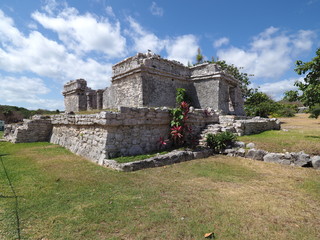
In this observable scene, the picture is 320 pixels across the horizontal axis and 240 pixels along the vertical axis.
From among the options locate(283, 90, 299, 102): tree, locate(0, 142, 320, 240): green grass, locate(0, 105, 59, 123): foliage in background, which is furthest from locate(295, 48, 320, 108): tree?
locate(0, 105, 59, 123): foliage in background

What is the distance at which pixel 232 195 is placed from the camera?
3922 mm

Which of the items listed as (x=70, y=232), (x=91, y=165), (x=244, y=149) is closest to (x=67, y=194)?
(x=70, y=232)

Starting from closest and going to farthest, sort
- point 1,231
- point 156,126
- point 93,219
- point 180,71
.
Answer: point 1,231, point 93,219, point 156,126, point 180,71

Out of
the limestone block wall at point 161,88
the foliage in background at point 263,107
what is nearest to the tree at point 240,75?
the foliage in background at point 263,107

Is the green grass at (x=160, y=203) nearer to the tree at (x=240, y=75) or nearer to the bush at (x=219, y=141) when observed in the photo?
the bush at (x=219, y=141)

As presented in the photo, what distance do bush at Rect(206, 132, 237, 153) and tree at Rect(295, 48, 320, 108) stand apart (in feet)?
12.9

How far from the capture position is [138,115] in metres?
7.26

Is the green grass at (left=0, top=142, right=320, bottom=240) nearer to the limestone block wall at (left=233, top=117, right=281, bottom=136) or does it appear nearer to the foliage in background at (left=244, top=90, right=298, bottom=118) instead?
the limestone block wall at (left=233, top=117, right=281, bottom=136)

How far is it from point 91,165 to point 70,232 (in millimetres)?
3672

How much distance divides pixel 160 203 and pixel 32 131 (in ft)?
35.6

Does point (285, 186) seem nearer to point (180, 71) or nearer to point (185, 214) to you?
point (185, 214)

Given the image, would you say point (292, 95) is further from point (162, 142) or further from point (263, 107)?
point (263, 107)

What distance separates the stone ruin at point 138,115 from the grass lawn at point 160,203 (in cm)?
167

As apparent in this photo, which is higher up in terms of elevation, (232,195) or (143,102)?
(143,102)
